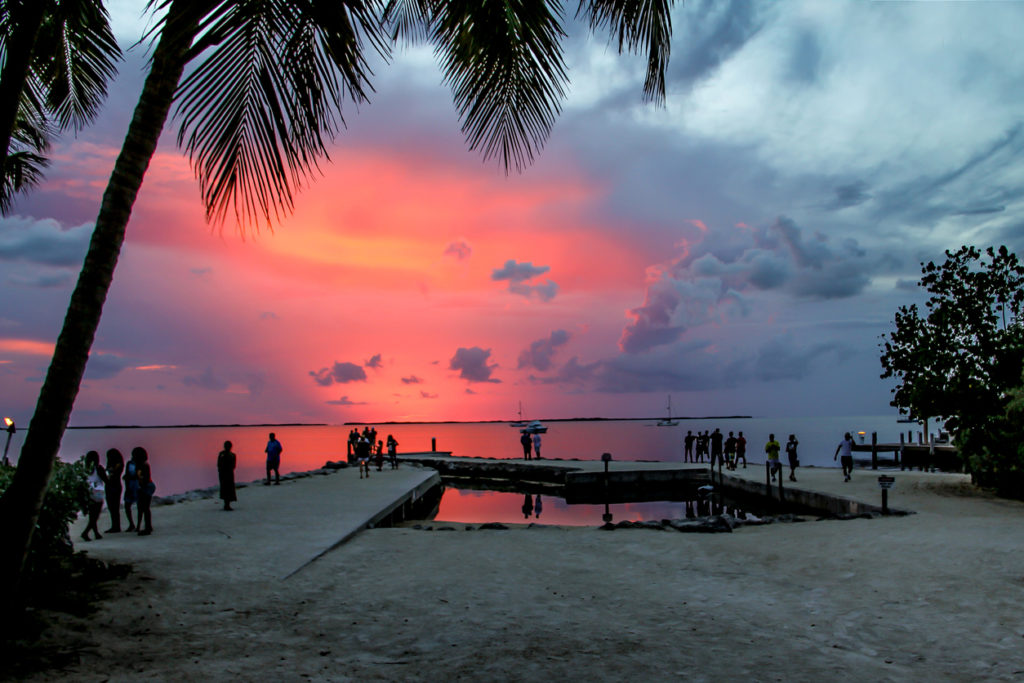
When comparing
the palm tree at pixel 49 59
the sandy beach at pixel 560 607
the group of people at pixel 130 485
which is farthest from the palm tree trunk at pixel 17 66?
the group of people at pixel 130 485

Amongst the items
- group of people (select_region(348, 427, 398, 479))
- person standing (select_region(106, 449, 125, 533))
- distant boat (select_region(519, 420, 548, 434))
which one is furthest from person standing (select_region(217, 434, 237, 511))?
distant boat (select_region(519, 420, 548, 434))

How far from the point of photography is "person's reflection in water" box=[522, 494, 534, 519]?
27250 millimetres

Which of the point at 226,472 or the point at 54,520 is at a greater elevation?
the point at 54,520

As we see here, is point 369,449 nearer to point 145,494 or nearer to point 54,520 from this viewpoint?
point 145,494

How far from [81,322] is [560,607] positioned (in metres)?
5.60

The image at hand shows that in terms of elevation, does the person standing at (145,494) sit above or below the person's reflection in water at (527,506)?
above

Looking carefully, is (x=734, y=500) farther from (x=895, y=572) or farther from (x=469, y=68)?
(x=469, y=68)

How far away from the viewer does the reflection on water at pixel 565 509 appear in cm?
2544

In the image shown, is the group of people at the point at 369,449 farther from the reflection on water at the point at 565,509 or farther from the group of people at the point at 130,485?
the group of people at the point at 130,485

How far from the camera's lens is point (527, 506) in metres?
29.5

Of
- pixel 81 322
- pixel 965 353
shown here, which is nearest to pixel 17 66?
pixel 81 322

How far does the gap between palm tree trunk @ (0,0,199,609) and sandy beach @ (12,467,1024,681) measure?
1.15 meters

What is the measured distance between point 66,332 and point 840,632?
25.4ft

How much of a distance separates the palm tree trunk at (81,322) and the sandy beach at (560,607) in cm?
115
